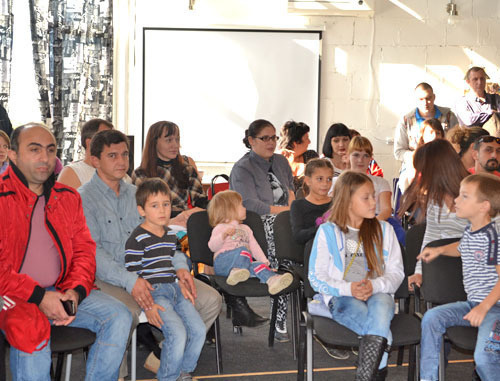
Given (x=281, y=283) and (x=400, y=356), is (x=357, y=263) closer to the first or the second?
(x=281, y=283)

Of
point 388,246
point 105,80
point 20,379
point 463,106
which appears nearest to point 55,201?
point 20,379

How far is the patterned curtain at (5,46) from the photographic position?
565 centimetres

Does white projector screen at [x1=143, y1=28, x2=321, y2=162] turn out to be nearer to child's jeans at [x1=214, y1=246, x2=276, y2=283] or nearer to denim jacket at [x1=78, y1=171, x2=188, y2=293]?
child's jeans at [x1=214, y1=246, x2=276, y2=283]

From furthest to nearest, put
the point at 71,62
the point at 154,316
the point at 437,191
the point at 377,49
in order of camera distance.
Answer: the point at 377,49
the point at 71,62
the point at 437,191
the point at 154,316

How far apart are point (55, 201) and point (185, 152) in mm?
4489

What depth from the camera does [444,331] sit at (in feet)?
9.60

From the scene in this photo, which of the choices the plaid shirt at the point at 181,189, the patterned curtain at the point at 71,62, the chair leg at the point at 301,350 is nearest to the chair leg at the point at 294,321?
the chair leg at the point at 301,350

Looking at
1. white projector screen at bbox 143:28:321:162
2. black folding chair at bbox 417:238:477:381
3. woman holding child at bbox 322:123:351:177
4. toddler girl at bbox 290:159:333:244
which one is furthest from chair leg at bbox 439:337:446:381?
white projector screen at bbox 143:28:321:162

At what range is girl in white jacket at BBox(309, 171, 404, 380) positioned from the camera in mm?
2920

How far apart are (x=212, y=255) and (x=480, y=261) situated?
1.55 metres

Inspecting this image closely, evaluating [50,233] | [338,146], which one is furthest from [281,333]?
[50,233]

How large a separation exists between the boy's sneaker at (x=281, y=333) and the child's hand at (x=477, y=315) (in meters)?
1.49

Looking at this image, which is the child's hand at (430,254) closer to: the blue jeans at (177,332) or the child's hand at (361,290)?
the child's hand at (361,290)

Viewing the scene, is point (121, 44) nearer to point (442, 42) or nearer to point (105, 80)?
point (105, 80)
